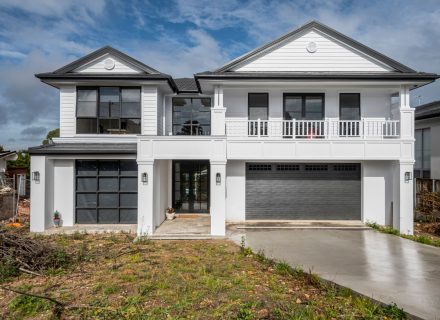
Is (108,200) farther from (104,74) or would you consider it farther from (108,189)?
(104,74)

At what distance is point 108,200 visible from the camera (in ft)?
39.6

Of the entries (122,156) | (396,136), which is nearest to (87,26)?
(122,156)

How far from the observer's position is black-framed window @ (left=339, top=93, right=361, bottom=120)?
1244cm

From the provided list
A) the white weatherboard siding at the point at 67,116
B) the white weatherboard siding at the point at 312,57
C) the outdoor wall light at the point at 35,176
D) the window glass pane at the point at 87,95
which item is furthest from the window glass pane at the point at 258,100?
the outdoor wall light at the point at 35,176

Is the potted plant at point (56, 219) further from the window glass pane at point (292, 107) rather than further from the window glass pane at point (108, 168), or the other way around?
the window glass pane at point (292, 107)

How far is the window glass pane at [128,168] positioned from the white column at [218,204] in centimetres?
373

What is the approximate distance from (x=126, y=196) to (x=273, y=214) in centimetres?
629

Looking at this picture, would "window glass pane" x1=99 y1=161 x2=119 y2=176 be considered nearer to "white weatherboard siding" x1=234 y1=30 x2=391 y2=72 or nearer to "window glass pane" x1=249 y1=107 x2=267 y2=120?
"window glass pane" x1=249 y1=107 x2=267 y2=120

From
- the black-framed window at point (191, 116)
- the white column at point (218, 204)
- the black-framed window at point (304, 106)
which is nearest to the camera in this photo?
the white column at point (218, 204)

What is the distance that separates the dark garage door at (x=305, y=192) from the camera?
12250 millimetres

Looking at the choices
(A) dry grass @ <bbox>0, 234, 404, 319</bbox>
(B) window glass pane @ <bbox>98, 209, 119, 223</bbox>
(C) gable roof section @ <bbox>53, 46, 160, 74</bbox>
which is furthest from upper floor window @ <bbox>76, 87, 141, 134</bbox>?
(A) dry grass @ <bbox>0, 234, 404, 319</bbox>

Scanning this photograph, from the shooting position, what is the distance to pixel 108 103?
12.7 meters

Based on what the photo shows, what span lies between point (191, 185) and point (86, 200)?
15.4 feet

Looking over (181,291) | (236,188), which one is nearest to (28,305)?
(181,291)
